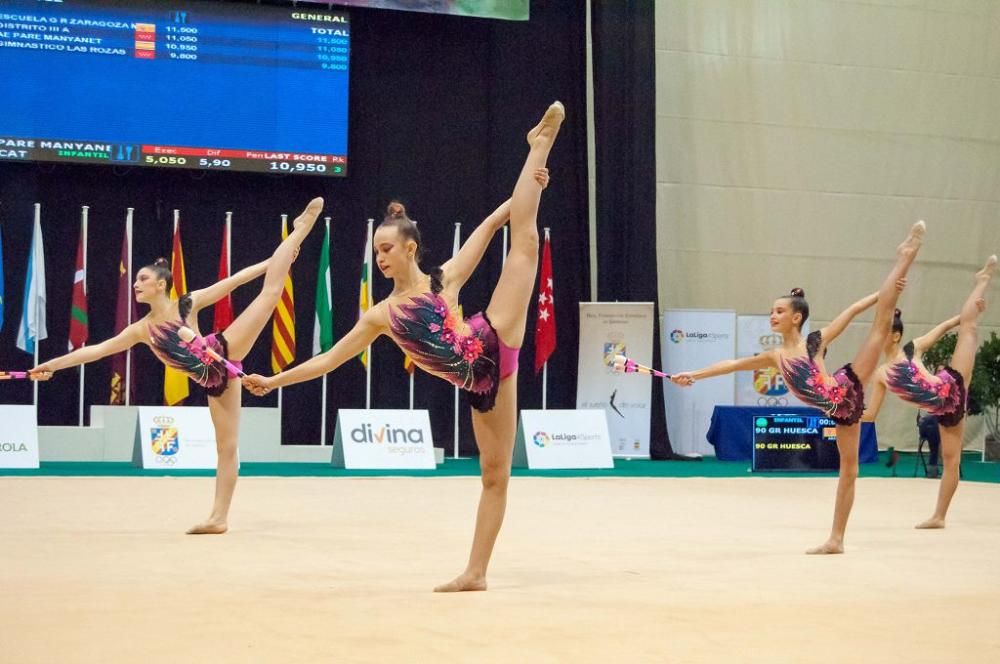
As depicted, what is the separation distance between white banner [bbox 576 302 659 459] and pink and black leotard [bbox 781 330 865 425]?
7067 mm

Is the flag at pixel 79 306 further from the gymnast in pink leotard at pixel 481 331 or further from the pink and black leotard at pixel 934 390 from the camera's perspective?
the gymnast in pink leotard at pixel 481 331

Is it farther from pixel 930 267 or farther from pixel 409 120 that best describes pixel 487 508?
pixel 930 267

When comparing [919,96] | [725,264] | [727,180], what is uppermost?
[919,96]

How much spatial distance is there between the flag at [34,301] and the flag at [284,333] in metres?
2.25

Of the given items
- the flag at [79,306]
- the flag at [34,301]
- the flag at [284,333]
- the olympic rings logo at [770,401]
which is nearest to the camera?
the flag at [34,301]

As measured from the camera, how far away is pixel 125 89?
12.3 metres

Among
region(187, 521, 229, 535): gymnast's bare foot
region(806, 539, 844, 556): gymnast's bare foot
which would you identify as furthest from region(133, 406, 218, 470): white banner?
region(806, 539, 844, 556): gymnast's bare foot

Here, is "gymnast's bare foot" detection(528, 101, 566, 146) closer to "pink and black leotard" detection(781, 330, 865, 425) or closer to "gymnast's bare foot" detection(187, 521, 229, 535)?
"pink and black leotard" detection(781, 330, 865, 425)

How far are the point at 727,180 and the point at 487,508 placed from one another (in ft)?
38.6

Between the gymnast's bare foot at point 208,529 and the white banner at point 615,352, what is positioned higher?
the white banner at point 615,352

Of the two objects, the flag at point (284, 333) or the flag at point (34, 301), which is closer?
the flag at point (34, 301)

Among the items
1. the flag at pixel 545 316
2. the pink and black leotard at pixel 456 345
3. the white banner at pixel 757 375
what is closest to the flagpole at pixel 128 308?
the flag at pixel 545 316

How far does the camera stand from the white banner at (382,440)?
12.1 meters

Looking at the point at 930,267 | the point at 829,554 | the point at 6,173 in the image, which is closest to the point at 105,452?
the point at 6,173
